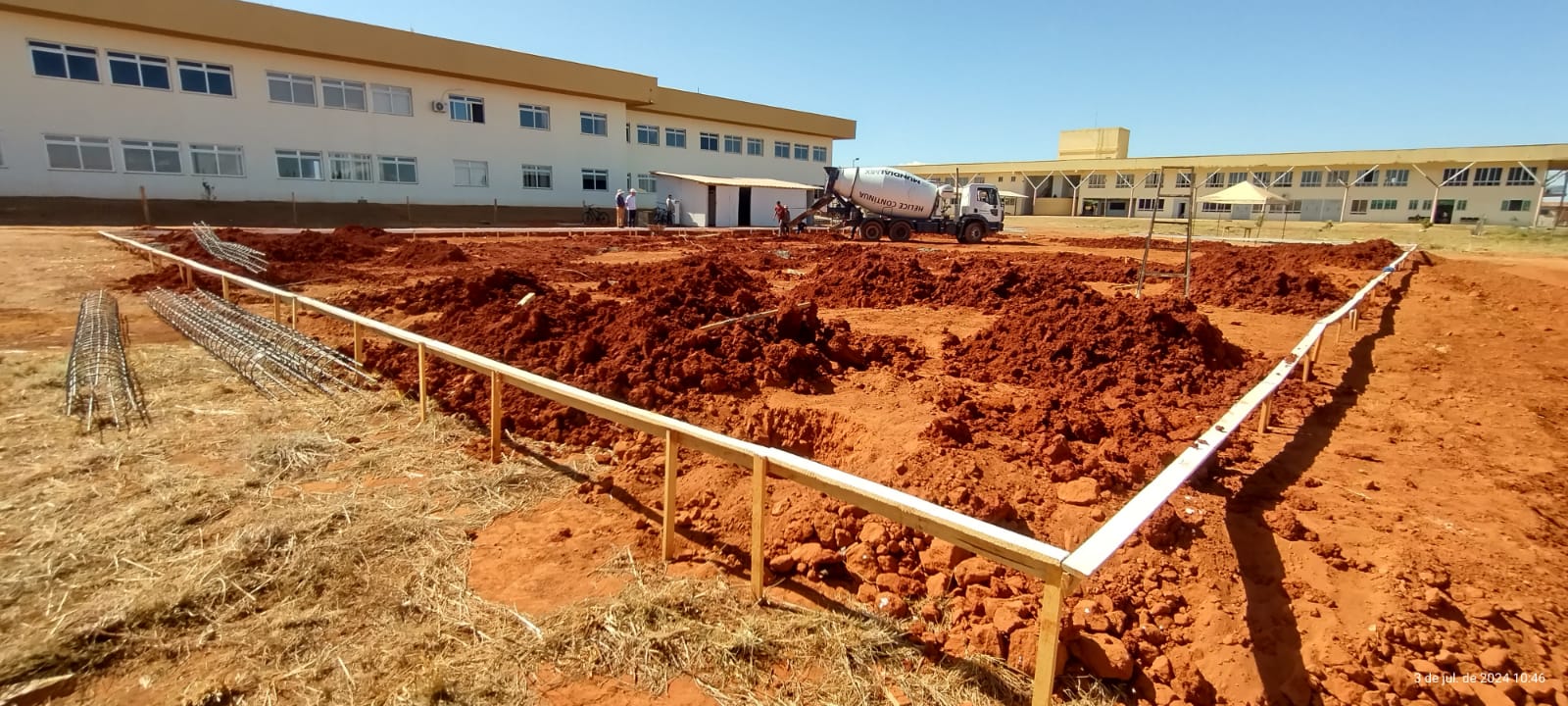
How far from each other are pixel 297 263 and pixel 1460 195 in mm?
57308

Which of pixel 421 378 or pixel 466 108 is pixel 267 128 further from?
pixel 421 378

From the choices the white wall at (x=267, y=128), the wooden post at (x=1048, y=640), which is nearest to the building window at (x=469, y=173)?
the white wall at (x=267, y=128)

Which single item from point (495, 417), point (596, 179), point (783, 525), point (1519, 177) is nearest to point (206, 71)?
point (596, 179)

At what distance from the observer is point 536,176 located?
3453cm

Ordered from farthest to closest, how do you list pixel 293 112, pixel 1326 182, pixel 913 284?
pixel 1326 182
pixel 293 112
pixel 913 284

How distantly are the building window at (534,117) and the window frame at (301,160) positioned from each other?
A: 347 inches

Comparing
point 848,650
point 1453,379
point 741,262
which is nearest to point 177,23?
point 741,262

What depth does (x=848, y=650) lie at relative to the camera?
303cm

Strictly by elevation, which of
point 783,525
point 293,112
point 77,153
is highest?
point 293,112

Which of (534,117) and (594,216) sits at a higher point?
(534,117)

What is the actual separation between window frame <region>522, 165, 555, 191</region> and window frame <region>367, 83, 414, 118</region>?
558cm

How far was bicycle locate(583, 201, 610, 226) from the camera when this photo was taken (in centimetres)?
3547

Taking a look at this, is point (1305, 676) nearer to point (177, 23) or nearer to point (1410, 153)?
point (177, 23)

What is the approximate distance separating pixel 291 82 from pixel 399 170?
471cm
